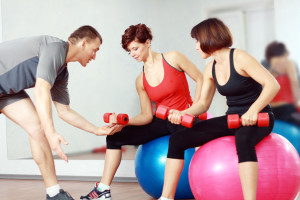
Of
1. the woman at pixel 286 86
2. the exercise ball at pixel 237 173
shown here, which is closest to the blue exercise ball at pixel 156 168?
the exercise ball at pixel 237 173

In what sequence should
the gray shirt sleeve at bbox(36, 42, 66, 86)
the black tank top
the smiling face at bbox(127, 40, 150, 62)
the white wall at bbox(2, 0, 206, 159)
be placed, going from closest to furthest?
the gray shirt sleeve at bbox(36, 42, 66, 86), the black tank top, the smiling face at bbox(127, 40, 150, 62), the white wall at bbox(2, 0, 206, 159)

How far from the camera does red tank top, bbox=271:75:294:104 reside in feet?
13.3

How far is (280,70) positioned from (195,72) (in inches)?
72.3

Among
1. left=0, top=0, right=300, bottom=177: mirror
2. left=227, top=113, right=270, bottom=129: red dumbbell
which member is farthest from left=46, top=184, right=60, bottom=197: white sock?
left=0, top=0, right=300, bottom=177: mirror

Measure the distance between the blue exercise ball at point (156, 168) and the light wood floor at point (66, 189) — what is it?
224 mm

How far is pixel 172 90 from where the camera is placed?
2.62m

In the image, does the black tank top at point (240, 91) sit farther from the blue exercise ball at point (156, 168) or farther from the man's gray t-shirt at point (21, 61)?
Answer: the man's gray t-shirt at point (21, 61)

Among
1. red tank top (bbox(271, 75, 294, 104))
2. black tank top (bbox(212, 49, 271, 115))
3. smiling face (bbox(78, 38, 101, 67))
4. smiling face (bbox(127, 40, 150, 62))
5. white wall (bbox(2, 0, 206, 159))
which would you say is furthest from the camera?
white wall (bbox(2, 0, 206, 159))

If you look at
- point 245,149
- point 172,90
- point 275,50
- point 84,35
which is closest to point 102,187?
point 172,90

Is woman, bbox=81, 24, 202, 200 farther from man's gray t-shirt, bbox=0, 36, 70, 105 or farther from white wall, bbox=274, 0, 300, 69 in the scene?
white wall, bbox=274, 0, 300, 69

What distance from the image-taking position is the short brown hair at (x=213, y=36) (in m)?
2.11

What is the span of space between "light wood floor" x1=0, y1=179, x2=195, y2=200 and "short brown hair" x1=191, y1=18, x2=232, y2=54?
3.82 feet

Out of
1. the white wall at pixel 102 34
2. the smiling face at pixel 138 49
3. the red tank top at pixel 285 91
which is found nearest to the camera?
the smiling face at pixel 138 49

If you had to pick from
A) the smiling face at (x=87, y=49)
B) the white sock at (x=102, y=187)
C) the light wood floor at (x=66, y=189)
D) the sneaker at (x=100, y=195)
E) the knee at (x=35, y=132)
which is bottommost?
the light wood floor at (x=66, y=189)
